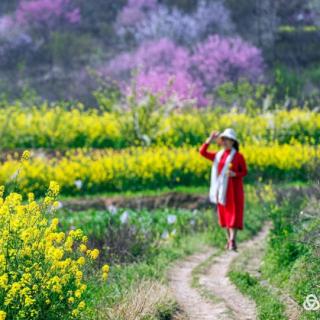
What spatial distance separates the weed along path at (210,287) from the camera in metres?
7.39

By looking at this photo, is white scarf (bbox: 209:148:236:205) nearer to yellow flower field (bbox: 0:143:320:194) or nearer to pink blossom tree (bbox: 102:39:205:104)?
yellow flower field (bbox: 0:143:320:194)

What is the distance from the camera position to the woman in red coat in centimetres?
1083

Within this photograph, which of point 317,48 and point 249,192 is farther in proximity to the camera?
point 317,48

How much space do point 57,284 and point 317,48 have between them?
32364 millimetres

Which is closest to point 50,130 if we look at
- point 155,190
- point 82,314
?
point 155,190

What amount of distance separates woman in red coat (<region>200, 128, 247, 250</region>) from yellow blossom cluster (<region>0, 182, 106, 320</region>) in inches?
201

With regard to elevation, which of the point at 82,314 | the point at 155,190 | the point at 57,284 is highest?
the point at 57,284

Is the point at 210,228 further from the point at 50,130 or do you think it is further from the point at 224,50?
the point at 224,50

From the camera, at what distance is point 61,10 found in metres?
38.9

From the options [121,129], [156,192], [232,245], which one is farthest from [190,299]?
[121,129]

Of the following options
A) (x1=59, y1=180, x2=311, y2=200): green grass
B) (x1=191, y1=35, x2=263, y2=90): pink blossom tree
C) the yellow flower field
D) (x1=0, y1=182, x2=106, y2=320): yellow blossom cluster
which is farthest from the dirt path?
(x1=191, y1=35, x2=263, y2=90): pink blossom tree

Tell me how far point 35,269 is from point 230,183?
5608mm

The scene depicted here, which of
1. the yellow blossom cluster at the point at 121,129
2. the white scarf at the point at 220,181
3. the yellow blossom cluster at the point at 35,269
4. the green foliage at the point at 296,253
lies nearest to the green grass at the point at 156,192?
the yellow blossom cluster at the point at 121,129

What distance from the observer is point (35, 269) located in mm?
5652
